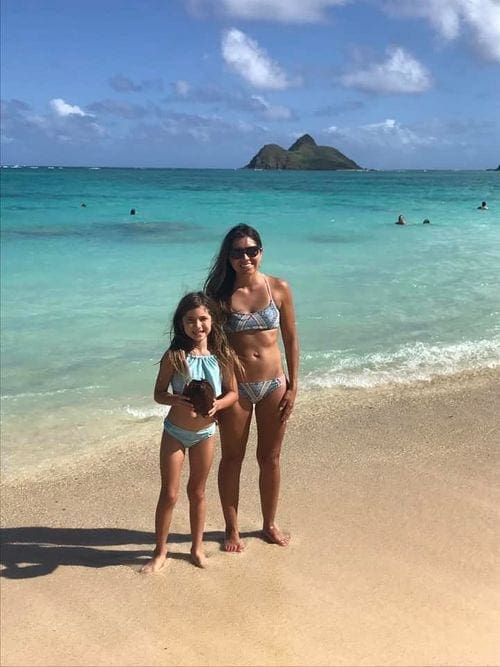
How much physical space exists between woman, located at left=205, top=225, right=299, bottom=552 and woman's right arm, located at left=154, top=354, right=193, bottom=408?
1.22ft

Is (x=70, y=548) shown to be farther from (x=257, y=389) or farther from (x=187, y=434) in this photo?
(x=257, y=389)

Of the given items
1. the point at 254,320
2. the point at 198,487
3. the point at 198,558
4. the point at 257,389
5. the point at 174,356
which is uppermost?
the point at 254,320

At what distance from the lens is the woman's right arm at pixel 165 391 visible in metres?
3.47

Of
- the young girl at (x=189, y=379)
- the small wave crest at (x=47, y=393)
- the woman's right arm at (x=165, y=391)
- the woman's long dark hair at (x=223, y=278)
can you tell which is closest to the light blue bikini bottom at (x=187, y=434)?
the young girl at (x=189, y=379)

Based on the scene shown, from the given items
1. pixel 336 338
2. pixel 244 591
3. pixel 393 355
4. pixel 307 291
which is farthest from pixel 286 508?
pixel 307 291

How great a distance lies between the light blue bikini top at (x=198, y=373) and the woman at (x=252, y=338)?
0.21 metres

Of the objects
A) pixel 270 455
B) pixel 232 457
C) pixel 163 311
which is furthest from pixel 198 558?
pixel 163 311

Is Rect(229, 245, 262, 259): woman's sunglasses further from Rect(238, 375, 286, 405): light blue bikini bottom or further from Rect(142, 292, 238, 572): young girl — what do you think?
Rect(238, 375, 286, 405): light blue bikini bottom

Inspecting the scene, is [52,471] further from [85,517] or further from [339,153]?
[339,153]

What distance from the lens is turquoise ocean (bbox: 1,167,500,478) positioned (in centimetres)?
672

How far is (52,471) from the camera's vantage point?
17.3 ft

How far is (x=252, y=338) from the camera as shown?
372 centimetres

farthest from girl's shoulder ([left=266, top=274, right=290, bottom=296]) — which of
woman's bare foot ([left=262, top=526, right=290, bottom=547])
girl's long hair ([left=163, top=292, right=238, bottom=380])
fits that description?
woman's bare foot ([left=262, top=526, right=290, bottom=547])

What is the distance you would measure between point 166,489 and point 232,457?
433 millimetres
